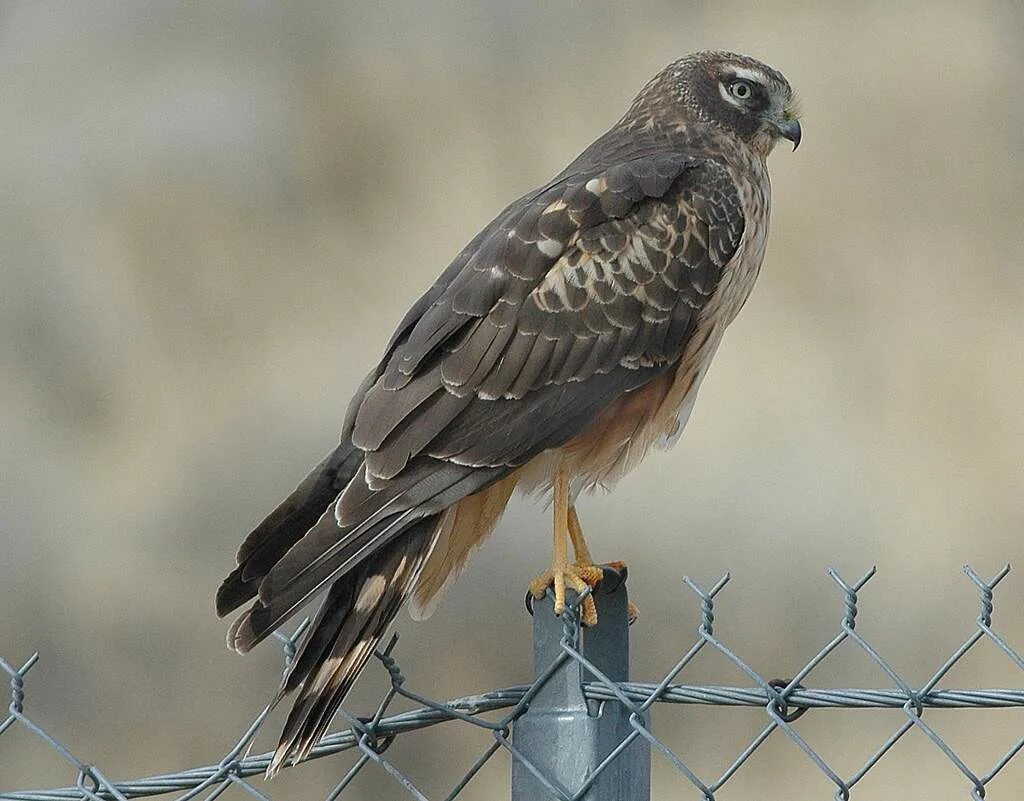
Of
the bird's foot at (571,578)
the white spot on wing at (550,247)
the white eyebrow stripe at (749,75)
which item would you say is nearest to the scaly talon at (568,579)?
the bird's foot at (571,578)

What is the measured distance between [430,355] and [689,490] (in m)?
3.07

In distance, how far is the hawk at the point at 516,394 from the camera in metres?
2.63

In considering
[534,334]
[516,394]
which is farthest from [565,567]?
[534,334]

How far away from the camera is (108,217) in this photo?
6621mm

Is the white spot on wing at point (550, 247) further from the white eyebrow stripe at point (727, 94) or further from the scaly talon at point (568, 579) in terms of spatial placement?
the white eyebrow stripe at point (727, 94)

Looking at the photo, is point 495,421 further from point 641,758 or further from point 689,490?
point 689,490

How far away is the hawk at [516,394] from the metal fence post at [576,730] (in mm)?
119

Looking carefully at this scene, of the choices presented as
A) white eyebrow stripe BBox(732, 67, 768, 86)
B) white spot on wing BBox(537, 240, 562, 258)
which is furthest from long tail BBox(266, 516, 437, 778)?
white eyebrow stripe BBox(732, 67, 768, 86)

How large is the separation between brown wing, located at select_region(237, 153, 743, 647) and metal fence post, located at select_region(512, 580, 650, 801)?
1.57 ft

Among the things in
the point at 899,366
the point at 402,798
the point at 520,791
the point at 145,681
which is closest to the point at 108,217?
the point at 145,681

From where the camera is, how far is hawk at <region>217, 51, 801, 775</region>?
263 cm

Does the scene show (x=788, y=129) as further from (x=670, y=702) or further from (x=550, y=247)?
(x=670, y=702)

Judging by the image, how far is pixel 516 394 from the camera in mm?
2969

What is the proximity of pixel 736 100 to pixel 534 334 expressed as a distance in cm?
105
